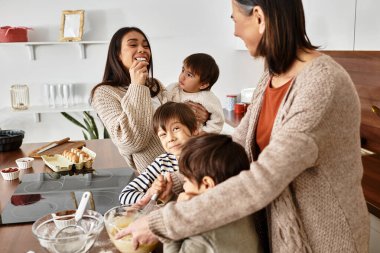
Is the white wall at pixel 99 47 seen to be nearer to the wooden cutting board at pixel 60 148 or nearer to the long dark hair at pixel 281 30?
the wooden cutting board at pixel 60 148

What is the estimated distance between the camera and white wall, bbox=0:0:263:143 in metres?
3.78

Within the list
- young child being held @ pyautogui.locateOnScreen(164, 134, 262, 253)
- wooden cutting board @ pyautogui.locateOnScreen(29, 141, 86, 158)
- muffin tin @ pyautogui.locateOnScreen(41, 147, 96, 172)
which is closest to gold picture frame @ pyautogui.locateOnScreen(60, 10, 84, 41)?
wooden cutting board @ pyautogui.locateOnScreen(29, 141, 86, 158)

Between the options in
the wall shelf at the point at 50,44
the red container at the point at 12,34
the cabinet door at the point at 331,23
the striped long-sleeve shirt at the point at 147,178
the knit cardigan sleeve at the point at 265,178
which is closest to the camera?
the knit cardigan sleeve at the point at 265,178

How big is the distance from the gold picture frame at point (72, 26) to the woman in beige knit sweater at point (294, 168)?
289 cm

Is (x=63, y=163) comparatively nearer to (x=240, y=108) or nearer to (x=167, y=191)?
(x=167, y=191)

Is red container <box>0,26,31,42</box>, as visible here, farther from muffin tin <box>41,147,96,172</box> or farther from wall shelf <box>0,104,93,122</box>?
muffin tin <box>41,147,96,172</box>

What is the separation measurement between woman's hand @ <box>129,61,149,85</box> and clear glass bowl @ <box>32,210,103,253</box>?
2.35ft

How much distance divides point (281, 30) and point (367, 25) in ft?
3.34

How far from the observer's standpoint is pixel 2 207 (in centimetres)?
144

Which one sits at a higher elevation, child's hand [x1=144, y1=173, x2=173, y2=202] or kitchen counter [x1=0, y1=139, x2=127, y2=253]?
child's hand [x1=144, y1=173, x2=173, y2=202]

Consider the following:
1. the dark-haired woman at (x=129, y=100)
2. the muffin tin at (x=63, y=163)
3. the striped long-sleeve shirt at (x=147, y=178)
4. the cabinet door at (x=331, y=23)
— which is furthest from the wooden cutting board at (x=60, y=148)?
the cabinet door at (x=331, y=23)

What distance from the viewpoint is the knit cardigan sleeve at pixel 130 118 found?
5.35ft

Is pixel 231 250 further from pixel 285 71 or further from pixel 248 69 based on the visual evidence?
pixel 248 69

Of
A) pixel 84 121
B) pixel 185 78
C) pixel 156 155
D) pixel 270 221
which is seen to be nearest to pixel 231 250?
pixel 270 221
